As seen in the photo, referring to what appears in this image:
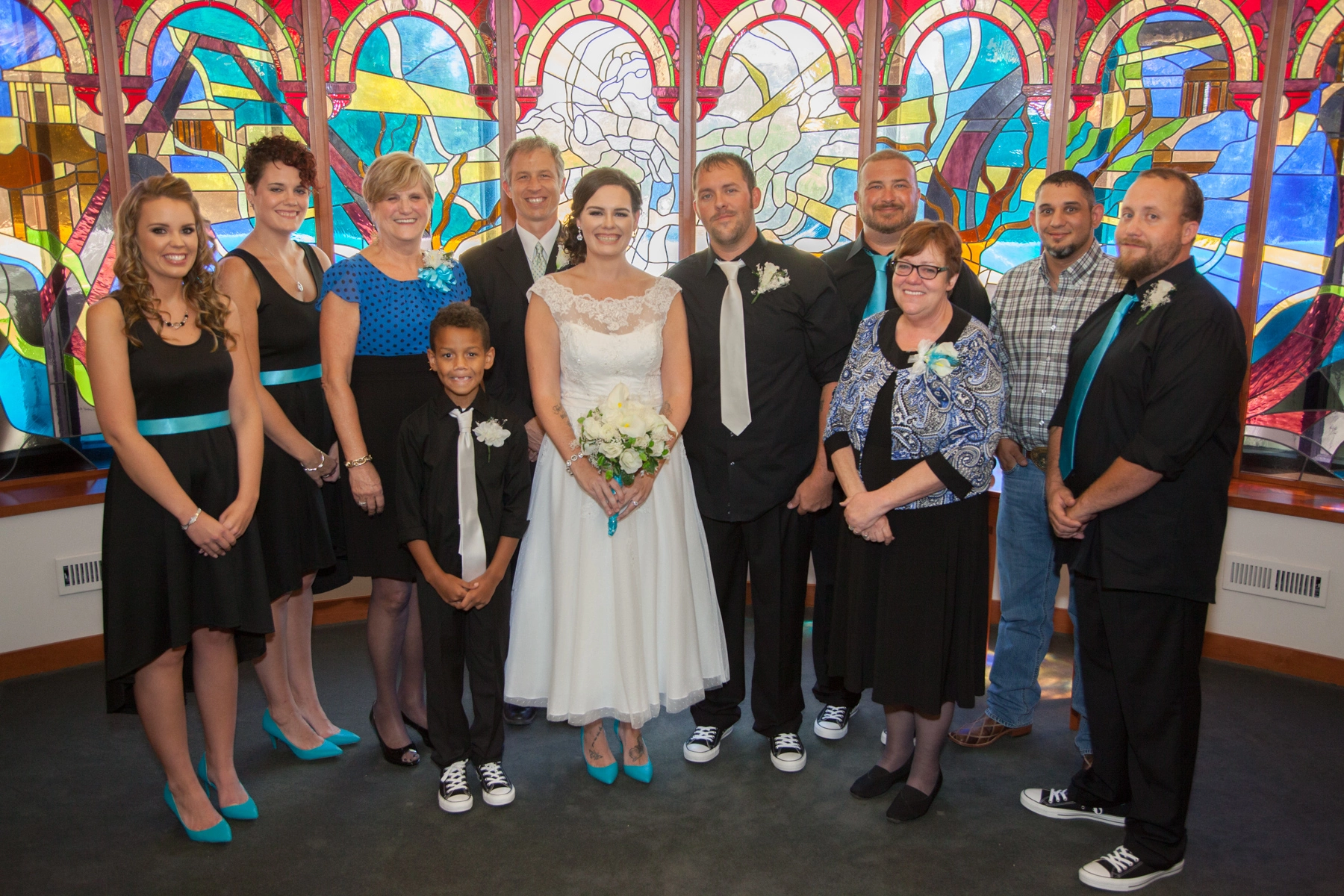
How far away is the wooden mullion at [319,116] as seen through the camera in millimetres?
4574

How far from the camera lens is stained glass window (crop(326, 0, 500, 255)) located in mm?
4695

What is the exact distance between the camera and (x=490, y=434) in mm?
2910

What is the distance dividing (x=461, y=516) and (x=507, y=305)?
87 centimetres

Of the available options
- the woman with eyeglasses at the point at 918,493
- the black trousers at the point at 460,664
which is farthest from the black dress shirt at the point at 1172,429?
the black trousers at the point at 460,664

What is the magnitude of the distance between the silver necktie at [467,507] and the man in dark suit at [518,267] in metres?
0.45

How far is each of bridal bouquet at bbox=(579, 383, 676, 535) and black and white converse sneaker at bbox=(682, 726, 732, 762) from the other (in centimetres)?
108

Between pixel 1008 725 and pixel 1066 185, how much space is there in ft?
6.53

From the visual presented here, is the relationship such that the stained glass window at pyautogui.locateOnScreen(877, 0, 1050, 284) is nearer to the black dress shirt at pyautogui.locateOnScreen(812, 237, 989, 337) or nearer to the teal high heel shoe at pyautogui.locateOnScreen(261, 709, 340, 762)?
the black dress shirt at pyautogui.locateOnScreen(812, 237, 989, 337)

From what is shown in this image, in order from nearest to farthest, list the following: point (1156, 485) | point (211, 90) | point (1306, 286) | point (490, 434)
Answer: point (1156, 485) → point (490, 434) → point (1306, 286) → point (211, 90)

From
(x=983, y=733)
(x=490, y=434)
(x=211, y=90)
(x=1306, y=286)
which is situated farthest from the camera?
(x=211, y=90)

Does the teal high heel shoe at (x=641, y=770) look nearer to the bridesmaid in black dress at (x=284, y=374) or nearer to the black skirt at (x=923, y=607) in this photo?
the black skirt at (x=923, y=607)

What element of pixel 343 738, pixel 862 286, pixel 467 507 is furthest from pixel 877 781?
pixel 343 738

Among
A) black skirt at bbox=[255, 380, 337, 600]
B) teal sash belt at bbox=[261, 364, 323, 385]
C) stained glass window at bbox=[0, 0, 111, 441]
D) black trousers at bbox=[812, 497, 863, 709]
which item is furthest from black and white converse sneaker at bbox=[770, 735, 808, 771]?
stained glass window at bbox=[0, 0, 111, 441]

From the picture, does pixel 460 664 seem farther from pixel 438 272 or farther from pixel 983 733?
pixel 983 733
